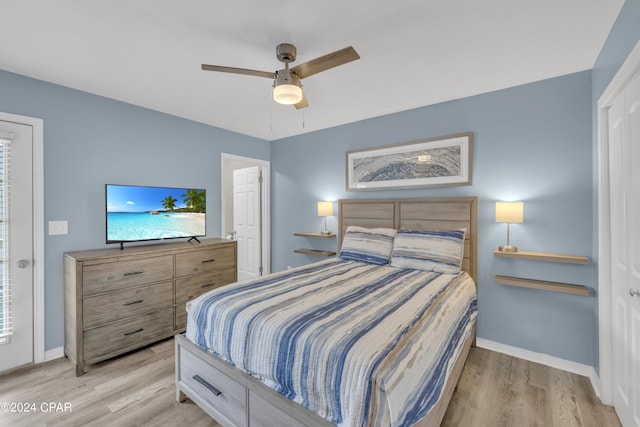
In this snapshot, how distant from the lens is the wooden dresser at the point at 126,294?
95.3 inches

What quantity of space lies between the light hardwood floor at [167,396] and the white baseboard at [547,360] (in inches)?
2.8

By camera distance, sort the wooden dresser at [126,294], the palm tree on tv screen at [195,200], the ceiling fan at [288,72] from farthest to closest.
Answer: the palm tree on tv screen at [195,200] < the wooden dresser at [126,294] < the ceiling fan at [288,72]

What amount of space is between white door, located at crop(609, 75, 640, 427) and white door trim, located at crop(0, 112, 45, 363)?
14.2 ft

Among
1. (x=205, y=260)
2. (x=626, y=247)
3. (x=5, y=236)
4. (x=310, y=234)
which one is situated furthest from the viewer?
(x=310, y=234)

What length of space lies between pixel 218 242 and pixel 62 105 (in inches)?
77.9

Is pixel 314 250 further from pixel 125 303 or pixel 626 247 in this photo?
pixel 626 247

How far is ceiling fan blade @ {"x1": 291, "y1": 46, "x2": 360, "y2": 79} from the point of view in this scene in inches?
65.2

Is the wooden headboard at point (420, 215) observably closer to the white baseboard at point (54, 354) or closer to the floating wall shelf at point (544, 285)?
the floating wall shelf at point (544, 285)

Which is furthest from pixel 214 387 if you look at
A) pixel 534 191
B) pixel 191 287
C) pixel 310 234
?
pixel 534 191

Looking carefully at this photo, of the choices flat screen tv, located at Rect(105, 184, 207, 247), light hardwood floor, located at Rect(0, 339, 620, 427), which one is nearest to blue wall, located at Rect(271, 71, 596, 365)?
light hardwood floor, located at Rect(0, 339, 620, 427)

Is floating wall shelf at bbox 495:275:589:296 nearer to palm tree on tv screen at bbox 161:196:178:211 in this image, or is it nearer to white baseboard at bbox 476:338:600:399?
white baseboard at bbox 476:338:600:399

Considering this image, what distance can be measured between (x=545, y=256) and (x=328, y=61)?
7.90 ft

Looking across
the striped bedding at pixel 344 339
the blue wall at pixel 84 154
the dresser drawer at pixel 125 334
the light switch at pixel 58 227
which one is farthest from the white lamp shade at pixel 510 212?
the light switch at pixel 58 227

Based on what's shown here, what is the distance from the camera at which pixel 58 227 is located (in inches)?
104
